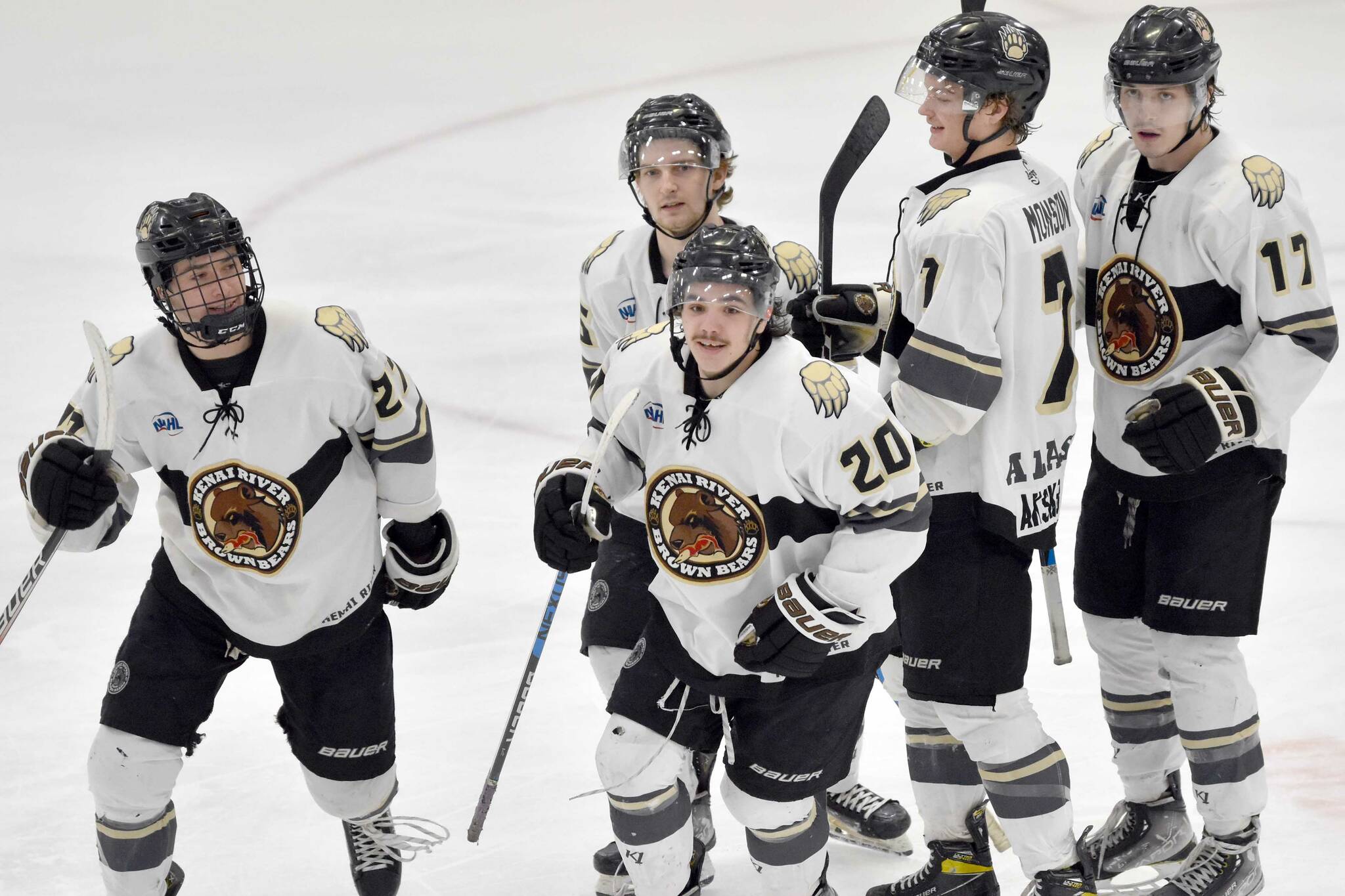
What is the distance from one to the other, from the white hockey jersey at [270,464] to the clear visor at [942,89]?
3.38 ft

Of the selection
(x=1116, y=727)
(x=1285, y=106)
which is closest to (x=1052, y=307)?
(x=1116, y=727)

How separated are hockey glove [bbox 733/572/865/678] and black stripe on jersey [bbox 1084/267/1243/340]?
0.84m

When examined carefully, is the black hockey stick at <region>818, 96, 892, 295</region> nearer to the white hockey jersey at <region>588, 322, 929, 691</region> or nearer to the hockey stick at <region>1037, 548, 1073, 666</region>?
the white hockey jersey at <region>588, 322, 929, 691</region>

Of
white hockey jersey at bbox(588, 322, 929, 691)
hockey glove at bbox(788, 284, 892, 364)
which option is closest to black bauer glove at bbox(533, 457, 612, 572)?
white hockey jersey at bbox(588, 322, 929, 691)

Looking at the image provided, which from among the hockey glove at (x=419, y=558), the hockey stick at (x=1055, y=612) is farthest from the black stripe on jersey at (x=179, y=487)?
the hockey stick at (x=1055, y=612)

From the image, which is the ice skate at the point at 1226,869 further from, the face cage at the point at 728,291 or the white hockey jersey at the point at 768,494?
the face cage at the point at 728,291

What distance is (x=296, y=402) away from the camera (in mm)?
2727

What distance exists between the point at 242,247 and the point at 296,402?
0.88 ft

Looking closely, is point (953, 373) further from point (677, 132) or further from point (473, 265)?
point (473, 265)

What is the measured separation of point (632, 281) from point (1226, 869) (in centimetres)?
156

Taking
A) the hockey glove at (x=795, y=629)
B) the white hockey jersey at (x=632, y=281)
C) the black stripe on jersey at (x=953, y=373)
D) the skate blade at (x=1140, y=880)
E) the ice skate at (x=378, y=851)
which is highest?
the white hockey jersey at (x=632, y=281)

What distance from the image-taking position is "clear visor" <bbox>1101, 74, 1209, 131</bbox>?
283 centimetres

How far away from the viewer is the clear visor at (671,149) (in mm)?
3033

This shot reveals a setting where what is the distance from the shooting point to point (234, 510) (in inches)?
108
